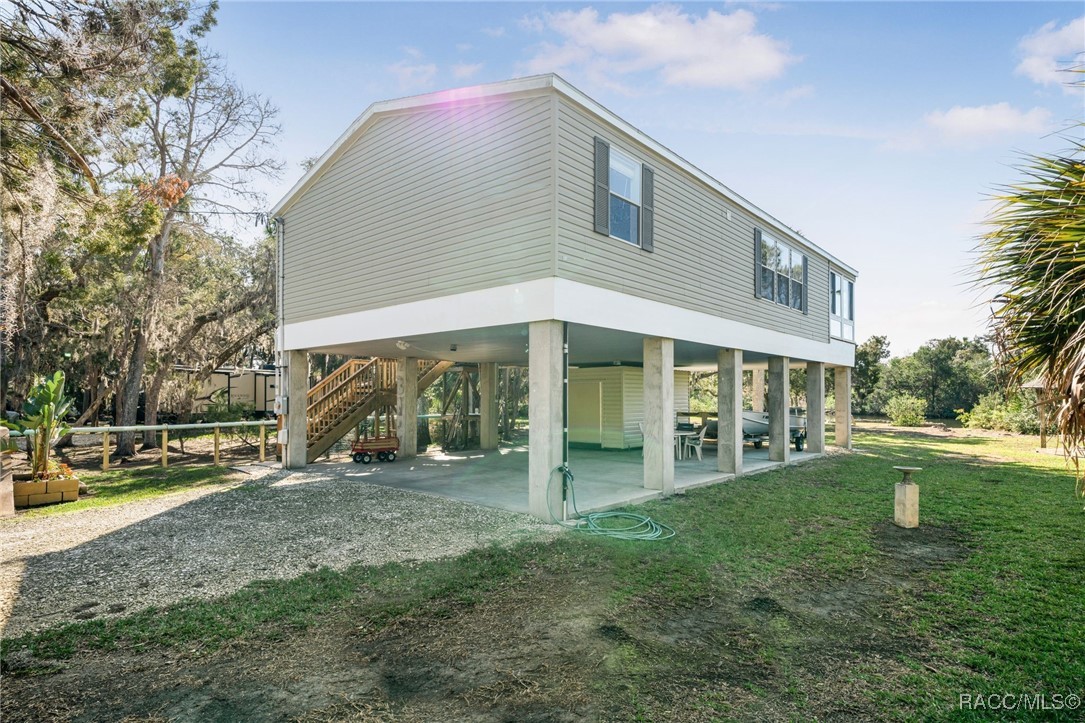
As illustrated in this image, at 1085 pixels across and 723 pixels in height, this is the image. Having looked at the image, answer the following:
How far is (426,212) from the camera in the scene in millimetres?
9266

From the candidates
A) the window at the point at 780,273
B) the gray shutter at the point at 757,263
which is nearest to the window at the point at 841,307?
the window at the point at 780,273

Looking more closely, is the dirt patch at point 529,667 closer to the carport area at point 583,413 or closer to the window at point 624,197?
the carport area at point 583,413

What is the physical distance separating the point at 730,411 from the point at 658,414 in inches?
127

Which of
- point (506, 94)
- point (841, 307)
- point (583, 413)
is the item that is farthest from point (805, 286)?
point (506, 94)

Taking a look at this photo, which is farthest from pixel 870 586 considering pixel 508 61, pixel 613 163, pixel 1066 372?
pixel 508 61

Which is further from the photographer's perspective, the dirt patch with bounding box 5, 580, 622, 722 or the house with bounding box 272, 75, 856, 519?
the house with bounding box 272, 75, 856, 519

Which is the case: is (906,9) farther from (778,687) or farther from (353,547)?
(353,547)

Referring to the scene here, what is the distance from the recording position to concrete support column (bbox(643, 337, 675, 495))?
30.2ft

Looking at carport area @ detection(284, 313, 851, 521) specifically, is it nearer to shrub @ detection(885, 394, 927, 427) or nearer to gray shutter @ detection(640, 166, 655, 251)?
gray shutter @ detection(640, 166, 655, 251)

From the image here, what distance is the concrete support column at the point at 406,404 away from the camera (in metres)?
14.3

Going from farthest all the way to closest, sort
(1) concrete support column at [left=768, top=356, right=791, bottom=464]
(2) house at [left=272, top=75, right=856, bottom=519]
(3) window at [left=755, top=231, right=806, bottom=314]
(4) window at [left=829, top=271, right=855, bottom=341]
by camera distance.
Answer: (4) window at [left=829, top=271, right=855, bottom=341] → (1) concrete support column at [left=768, top=356, right=791, bottom=464] → (3) window at [left=755, top=231, right=806, bottom=314] → (2) house at [left=272, top=75, right=856, bottom=519]

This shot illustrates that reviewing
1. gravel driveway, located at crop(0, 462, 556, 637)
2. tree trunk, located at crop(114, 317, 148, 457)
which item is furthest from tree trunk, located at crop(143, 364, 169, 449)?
gravel driveway, located at crop(0, 462, 556, 637)

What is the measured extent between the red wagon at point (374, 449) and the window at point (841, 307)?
43.4 feet

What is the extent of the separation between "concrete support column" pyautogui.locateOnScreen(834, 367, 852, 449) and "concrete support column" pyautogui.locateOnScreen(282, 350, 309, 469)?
1641cm
